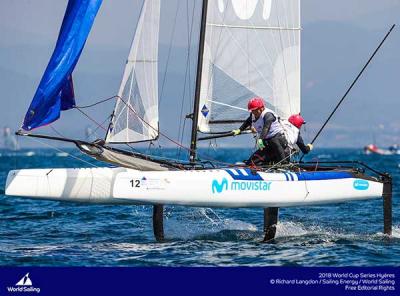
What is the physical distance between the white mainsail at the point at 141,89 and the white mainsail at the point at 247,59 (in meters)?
0.98

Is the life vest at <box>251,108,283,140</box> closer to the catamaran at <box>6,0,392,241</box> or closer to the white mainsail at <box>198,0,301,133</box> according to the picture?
the catamaran at <box>6,0,392,241</box>

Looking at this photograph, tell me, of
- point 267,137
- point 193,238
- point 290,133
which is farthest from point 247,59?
point 193,238

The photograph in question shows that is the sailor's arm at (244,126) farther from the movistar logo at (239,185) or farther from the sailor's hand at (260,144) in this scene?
the movistar logo at (239,185)

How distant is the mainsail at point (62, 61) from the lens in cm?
1422

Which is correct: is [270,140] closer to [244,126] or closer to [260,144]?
[260,144]

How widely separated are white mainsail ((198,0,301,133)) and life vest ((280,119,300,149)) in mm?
1367

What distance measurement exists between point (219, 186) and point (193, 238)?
1.56 m

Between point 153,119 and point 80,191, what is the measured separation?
222 centimetres

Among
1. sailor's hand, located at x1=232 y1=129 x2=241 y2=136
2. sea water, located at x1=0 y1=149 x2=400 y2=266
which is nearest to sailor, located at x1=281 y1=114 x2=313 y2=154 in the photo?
sailor's hand, located at x1=232 y1=129 x2=241 y2=136
